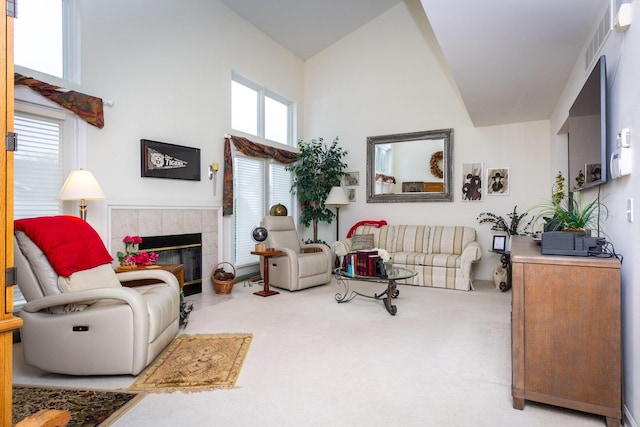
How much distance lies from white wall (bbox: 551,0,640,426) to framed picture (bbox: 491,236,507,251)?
2.87 m

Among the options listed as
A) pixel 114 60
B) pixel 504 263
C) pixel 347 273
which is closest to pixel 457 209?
pixel 504 263

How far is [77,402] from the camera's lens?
2057mm

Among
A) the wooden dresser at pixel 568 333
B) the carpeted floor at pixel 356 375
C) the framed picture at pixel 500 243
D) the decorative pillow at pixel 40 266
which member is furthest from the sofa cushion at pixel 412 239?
the decorative pillow at pixel 40 266

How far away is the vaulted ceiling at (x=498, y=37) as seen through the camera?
8.57 ft

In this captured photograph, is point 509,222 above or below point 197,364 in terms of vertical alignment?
above

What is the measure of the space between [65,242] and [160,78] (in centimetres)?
261

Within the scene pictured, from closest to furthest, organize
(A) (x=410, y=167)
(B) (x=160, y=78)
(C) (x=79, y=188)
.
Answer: (C) (x=79, y=188)
(B) (x=160, y=78)
(A) (x=410, y=167)

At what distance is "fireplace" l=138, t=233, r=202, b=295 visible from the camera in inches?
171

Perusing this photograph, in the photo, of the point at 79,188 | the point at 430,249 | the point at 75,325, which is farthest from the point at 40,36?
the point at 430,249

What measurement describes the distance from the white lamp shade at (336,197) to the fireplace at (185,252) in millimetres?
2269

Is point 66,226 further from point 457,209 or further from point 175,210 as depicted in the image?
point 457,209

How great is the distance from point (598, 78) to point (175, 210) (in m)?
4.25

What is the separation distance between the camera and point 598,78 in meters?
2.24

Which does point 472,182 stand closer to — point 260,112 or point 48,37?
point 260,112
